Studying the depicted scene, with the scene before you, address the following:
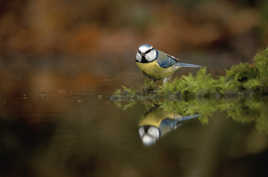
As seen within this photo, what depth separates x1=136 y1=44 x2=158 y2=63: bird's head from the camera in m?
4.10

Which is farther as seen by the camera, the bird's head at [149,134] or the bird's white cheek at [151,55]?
the bird's white cheek at [151,55]

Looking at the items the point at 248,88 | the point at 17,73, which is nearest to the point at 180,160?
the point at 248,88

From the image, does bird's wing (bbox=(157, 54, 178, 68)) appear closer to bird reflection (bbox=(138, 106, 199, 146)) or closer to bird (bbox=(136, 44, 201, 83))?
bird (bbox=(136, 44, 201, 83))

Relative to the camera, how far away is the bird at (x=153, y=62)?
13.5 ft

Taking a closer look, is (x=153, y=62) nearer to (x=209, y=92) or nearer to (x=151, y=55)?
(x=151, y=55)

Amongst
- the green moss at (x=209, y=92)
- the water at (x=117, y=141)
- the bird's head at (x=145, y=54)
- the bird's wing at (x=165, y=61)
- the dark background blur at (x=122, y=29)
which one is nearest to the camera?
the water at (x=117, y=141)

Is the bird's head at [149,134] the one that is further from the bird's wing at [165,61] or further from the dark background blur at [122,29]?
the dark background blur at [122,29]

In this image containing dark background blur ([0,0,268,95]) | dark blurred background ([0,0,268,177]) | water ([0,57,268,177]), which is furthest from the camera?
dark background blur ([0,0,268,95])

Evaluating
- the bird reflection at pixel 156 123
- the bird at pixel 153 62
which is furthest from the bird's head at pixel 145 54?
the bird reflection at pixel 156 123

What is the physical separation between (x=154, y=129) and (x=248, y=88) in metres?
1.75

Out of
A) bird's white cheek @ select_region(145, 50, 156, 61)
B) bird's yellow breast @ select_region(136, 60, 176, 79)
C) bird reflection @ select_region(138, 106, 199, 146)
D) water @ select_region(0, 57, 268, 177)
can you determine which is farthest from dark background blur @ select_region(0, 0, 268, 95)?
bird reflection @ select_region(138, 106, 199, 146)

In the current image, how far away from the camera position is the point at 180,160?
2053mm

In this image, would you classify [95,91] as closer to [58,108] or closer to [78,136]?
[58,108]

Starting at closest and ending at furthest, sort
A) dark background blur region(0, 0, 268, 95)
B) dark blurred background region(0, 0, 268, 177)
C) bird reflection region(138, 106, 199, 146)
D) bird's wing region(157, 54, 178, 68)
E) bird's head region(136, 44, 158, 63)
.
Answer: dark blurred background region(0, 0, 268, 177), bird reflection region(138, 106, 199, 146), bird's head region(136, 44, 158, 63), bird's wing region(157, 54, 178, 68), dark background blur region(0, 0, 268, 95)
